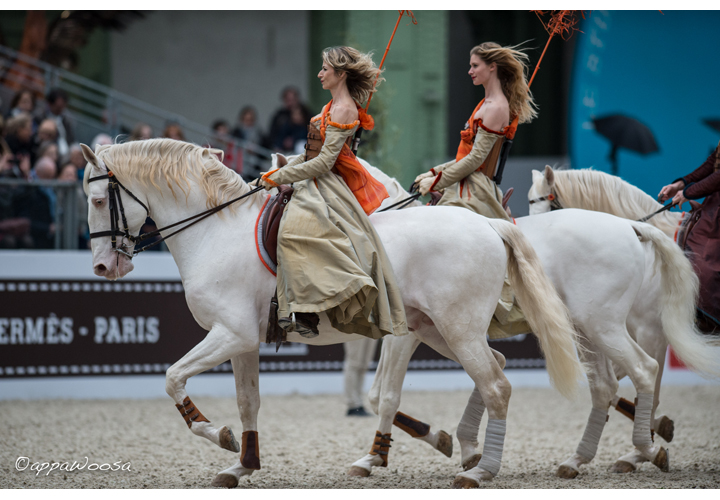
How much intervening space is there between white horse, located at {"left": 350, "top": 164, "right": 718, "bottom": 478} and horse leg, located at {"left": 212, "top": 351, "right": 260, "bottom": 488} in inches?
28.1

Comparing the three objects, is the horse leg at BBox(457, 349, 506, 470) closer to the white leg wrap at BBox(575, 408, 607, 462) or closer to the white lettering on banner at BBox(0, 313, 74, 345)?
the white leg wrap at BBox(575, 408, 607, 462)

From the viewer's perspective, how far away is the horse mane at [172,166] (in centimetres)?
419

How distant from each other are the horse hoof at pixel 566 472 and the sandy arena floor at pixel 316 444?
0.22 ft

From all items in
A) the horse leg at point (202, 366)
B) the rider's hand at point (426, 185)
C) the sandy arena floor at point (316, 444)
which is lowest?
the sandy arena floor at point (316, 444)

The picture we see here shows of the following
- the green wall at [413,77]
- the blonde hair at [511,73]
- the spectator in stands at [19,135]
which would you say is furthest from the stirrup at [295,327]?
the green wall at [413,77]

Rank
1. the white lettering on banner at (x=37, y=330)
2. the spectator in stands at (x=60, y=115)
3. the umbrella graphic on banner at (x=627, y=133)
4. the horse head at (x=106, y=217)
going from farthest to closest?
the umbrella graphic on banner at (x=627, y=133), the spectator in stands at (x=60, y=115), the white lettering on banner at (x=37, y=330), the horse head at (x=106, y=217)

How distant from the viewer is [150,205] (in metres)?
4.27

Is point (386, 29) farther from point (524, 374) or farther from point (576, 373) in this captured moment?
point (576, 373)

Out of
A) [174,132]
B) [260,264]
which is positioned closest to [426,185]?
[260,264]

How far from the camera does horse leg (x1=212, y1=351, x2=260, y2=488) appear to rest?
14.3 ft

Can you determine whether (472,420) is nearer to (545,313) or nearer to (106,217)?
(545,313)

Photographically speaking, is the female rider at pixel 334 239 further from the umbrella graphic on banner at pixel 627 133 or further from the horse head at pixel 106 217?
the umbrella graphic on banner at pixel 627 133

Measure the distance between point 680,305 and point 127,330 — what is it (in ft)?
18.5

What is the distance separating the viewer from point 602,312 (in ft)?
15.4
